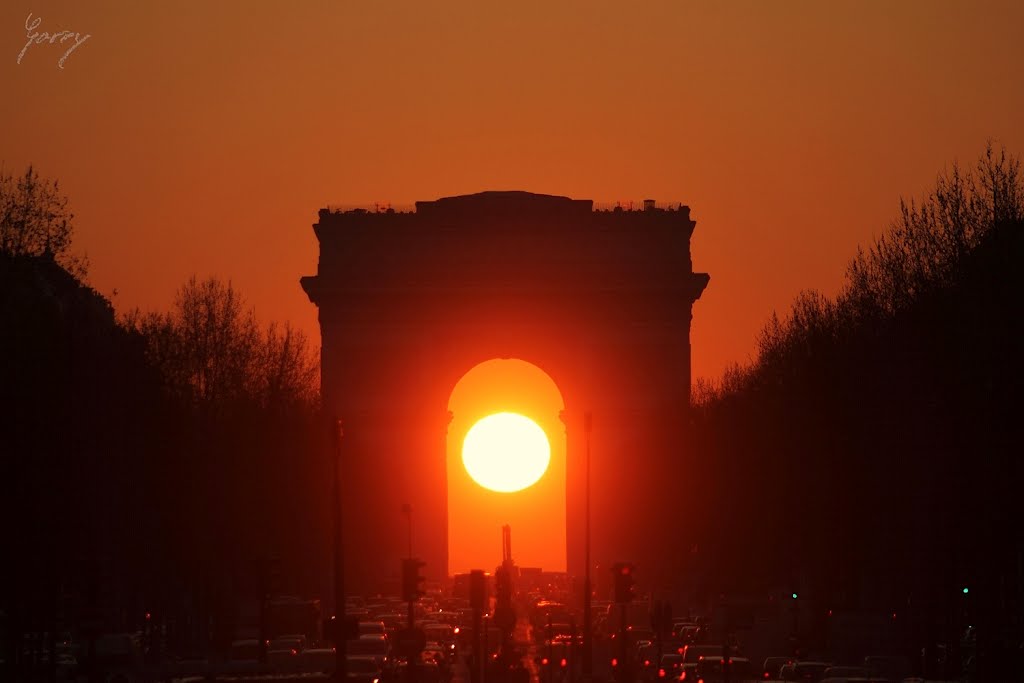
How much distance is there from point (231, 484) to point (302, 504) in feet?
31.9

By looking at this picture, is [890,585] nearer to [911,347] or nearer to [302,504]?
[911,347]

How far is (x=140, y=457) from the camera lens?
67.2 metres

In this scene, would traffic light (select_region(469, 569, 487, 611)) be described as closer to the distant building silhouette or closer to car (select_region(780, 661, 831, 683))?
car (select_region(780, 661, 831, 683))

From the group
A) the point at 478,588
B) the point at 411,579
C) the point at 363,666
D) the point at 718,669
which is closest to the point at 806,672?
the point at 718,669

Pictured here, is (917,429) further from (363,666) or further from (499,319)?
(499,319)

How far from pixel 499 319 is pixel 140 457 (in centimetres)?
6152

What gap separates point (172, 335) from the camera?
270ft

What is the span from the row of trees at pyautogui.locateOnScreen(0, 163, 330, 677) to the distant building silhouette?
66.0 feet

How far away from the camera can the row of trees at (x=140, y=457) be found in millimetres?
54406

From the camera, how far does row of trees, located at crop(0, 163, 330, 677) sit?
178 ft

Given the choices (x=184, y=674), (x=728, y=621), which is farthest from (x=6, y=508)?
(x=728, y=621)

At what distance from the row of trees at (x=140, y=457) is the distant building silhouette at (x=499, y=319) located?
20.1m

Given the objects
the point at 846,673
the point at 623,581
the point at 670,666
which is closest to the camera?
the point at 846,673

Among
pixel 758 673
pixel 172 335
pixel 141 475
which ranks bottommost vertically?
pixel 758 673
